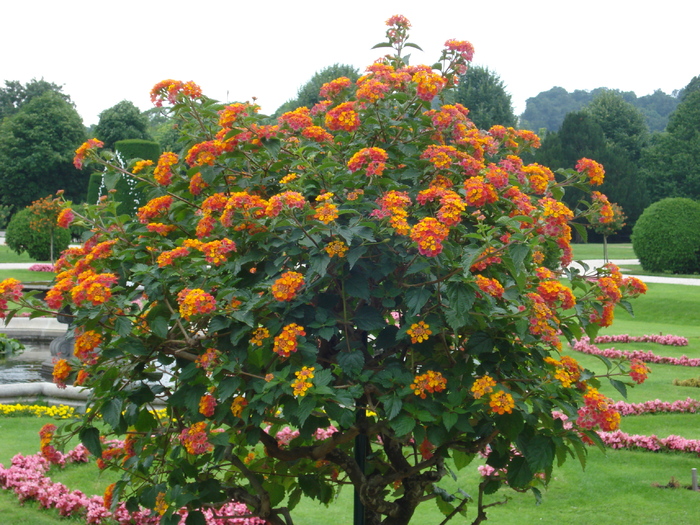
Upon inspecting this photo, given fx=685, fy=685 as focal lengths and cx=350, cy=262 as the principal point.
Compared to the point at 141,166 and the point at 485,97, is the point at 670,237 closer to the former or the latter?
the point at 485,97

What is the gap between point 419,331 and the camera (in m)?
2.32

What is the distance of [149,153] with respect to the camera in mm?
25781

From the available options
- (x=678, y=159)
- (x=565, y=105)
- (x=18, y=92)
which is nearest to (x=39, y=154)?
(x=18, y=92)

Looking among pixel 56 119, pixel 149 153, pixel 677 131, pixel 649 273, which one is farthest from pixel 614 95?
pixel 56 119

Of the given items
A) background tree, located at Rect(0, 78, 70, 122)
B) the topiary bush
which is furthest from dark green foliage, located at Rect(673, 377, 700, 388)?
background tree, located at Rect(0, 78, 70, 122)

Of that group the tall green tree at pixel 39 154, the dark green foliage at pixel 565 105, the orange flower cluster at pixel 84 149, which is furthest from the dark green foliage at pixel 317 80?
the dark green foliage at pixel 565 105

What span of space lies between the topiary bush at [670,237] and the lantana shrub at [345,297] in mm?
22142

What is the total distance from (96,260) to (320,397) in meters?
1.23

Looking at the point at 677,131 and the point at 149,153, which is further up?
the point at 677,131

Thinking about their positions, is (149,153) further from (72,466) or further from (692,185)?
(692,185)

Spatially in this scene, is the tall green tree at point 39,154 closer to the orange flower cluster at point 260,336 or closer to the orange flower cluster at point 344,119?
the orange flower cluster at point 344,119

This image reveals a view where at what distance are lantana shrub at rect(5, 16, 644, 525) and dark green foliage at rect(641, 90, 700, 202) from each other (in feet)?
122

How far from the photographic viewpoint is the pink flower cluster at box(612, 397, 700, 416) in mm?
7441

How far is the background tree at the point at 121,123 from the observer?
4512 centimetres
